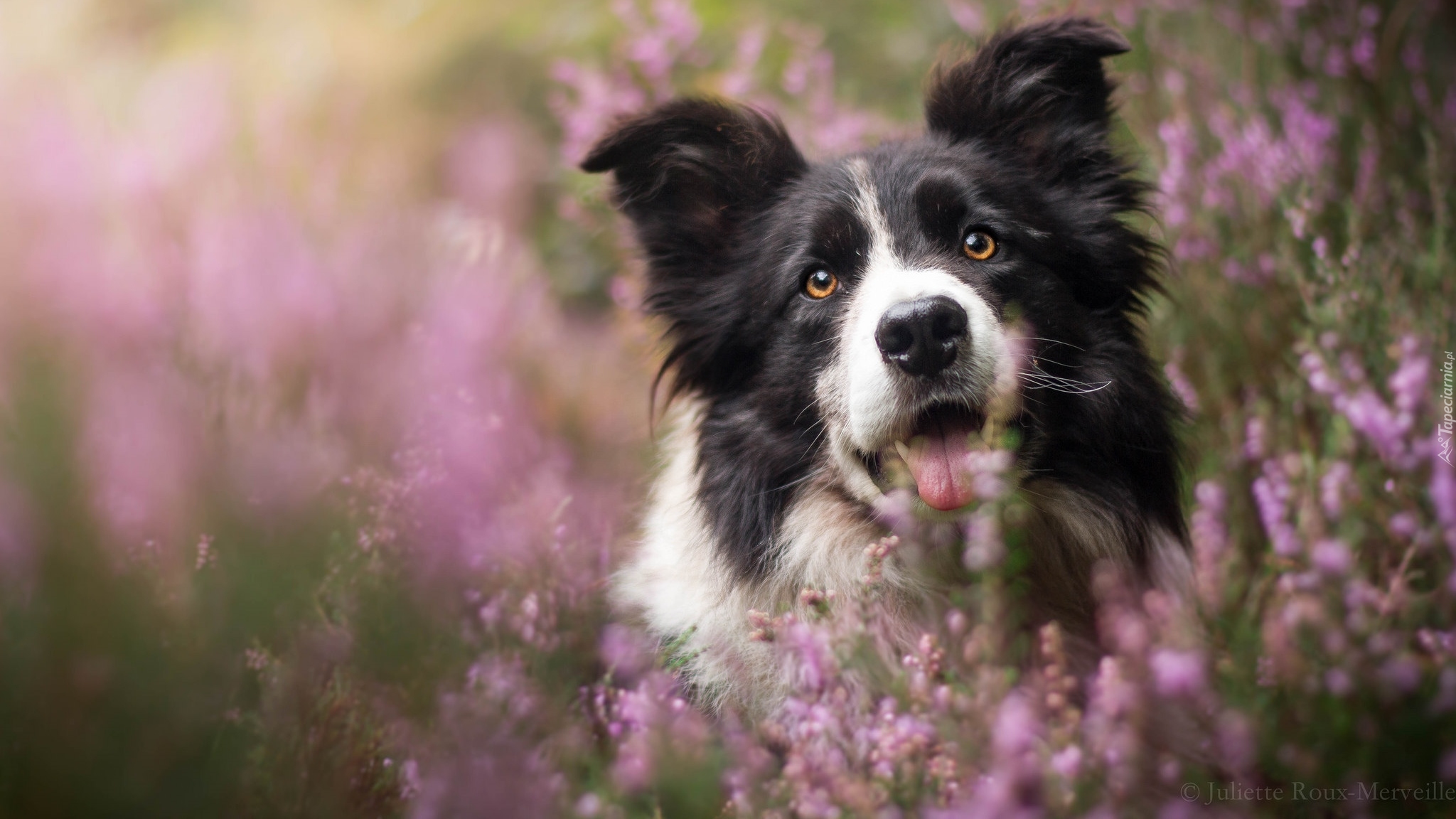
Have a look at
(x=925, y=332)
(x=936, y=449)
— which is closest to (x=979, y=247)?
(x=925, y=332)

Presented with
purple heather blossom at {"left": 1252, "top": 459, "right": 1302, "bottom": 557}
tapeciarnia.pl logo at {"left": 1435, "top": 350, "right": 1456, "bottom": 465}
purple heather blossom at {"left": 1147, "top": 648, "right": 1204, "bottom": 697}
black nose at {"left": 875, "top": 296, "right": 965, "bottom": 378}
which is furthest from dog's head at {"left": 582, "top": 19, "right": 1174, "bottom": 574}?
purple heather blossom at {"left": 1147, "top": 648, "right": 1204, "bottom": 697}

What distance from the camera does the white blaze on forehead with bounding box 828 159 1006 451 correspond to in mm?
2256

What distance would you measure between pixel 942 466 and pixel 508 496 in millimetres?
1379

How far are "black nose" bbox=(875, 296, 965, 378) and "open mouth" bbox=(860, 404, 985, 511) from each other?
14 cm

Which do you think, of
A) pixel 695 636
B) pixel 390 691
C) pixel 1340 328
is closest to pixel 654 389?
pixel 695 636

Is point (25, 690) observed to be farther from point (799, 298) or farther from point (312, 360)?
point (799, 298)

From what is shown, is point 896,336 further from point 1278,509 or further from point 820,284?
point 1278,509

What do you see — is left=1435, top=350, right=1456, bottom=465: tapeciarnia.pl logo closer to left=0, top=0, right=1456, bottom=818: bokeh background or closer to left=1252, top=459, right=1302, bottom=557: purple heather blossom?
left=0, top=0, right=1456, bottom=818: bokeh background

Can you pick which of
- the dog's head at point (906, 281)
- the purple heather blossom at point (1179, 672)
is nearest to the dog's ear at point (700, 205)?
the dog's head at point (906, 281)

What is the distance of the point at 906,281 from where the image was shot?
235 centimetres

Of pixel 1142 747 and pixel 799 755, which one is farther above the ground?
pixel 1142 747

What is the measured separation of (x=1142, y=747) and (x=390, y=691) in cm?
155

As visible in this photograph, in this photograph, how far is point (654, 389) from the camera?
118 inches

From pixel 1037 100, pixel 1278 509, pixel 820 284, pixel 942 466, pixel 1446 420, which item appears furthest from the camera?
pixel 1037 100
